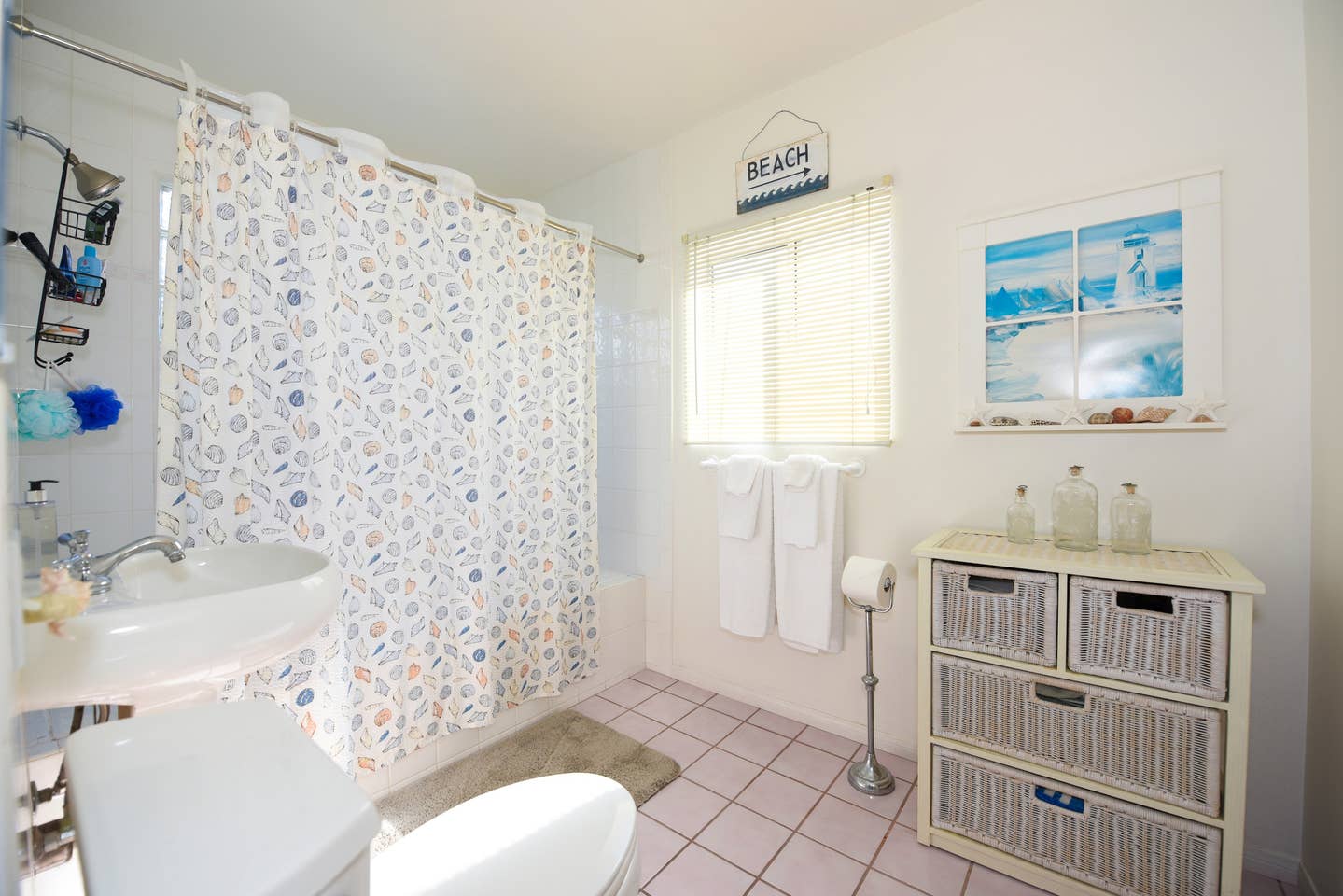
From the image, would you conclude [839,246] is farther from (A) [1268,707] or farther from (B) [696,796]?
(B) [696,796]

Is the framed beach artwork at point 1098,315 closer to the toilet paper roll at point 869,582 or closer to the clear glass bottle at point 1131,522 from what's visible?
the clear glass bottle at point 1131,522

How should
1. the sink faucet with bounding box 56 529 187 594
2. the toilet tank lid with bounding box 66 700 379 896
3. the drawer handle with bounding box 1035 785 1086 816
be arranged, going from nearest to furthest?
the toilet tank lid with bounding box 66 700 379 896 → the sink faucet with bounding box 56 529 187 594 → the drawer handle with bounding box 1035 785 1086 816

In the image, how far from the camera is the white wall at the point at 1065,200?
1.43 meters

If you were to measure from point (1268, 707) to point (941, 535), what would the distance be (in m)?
0.85

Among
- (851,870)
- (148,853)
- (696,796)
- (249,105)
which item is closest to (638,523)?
(696,796)

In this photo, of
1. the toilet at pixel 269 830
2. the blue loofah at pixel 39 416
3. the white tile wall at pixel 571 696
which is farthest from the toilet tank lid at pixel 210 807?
the white tile wall at pixel 571 696

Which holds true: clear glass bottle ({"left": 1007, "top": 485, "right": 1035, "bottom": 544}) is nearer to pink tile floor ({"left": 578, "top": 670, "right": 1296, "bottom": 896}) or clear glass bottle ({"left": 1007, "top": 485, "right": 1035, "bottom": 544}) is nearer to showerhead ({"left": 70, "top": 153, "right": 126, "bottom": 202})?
pink tile floor ({"left": 578, "top": 670, "right": 1296, "bottom": 896})

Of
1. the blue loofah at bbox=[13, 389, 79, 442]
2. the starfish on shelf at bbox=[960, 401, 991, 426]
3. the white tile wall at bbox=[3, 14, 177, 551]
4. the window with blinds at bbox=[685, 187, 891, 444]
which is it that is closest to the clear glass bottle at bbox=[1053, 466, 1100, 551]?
the starfish on shelf at bbox=[960, 401, 991, 426]

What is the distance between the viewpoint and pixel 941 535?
174 cm

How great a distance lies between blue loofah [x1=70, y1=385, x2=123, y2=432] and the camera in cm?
150

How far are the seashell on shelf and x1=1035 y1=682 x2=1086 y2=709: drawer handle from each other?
2.50 feet

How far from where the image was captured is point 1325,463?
4.40ft

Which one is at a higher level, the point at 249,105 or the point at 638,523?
the point at 249,105

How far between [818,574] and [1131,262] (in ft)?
4.33
